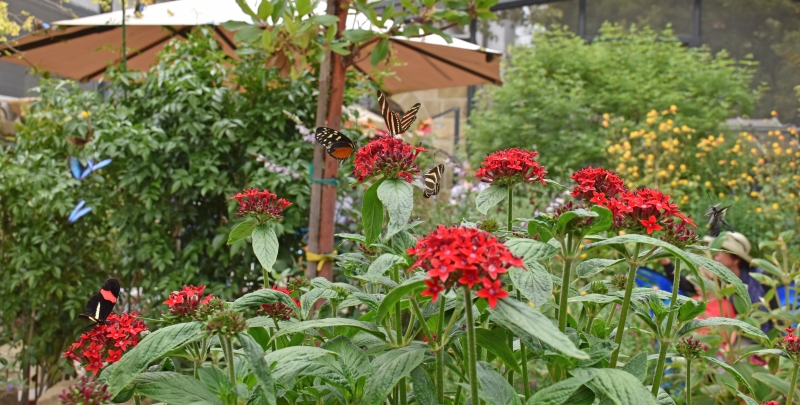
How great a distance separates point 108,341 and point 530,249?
66 centimetres

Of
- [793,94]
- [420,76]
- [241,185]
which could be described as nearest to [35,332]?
[241,185]

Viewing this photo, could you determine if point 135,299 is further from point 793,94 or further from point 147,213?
point 793,94

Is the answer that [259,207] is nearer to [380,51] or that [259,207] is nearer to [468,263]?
[468,263]

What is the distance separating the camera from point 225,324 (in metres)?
0.82

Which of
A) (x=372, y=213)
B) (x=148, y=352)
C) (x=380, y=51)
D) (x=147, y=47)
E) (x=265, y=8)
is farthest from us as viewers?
(x=147, y=47)

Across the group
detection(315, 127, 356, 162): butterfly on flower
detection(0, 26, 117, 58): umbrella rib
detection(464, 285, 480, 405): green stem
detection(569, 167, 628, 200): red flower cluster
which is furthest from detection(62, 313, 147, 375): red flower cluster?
detection(0, 26, 117, 58): umbrella rib

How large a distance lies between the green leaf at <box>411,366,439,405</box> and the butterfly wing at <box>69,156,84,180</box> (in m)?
2.71

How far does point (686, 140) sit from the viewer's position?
7.32m

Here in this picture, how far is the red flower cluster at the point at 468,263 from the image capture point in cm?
72

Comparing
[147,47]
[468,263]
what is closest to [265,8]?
[468,263]

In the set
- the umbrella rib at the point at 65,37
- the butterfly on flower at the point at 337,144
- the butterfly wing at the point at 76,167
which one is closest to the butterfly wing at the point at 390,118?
the butterfly on flower at the point at 337,144

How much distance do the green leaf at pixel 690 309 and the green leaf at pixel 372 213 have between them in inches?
19.0

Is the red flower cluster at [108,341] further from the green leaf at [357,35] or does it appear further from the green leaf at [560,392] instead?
the green leaf at [357,35]

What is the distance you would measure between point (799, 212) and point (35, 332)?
5.54 m
